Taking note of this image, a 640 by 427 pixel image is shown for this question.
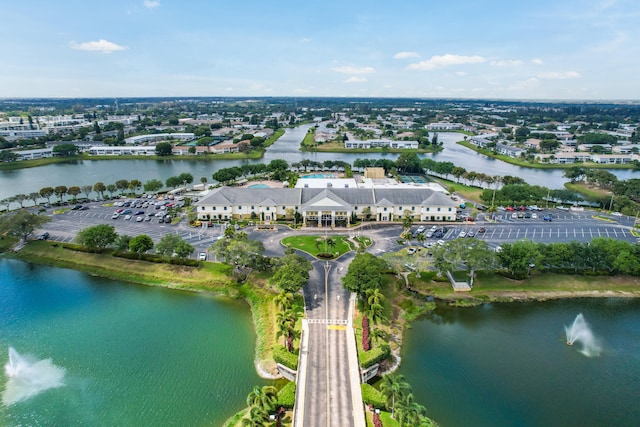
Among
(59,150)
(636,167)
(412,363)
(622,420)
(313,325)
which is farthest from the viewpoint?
(59,150)

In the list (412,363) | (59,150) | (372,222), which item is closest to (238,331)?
(412,363)

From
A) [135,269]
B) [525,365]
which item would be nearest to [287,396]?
[525,365]

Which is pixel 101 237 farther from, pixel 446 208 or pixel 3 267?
pixel 446 208

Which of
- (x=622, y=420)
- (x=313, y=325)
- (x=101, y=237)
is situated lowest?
(x=622, y=420)

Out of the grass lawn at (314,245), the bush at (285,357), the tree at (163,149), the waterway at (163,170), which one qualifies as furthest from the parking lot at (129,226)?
the tree at (163,149)

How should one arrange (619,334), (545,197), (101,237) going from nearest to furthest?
(619,334) < (101,237) < (545,197)
